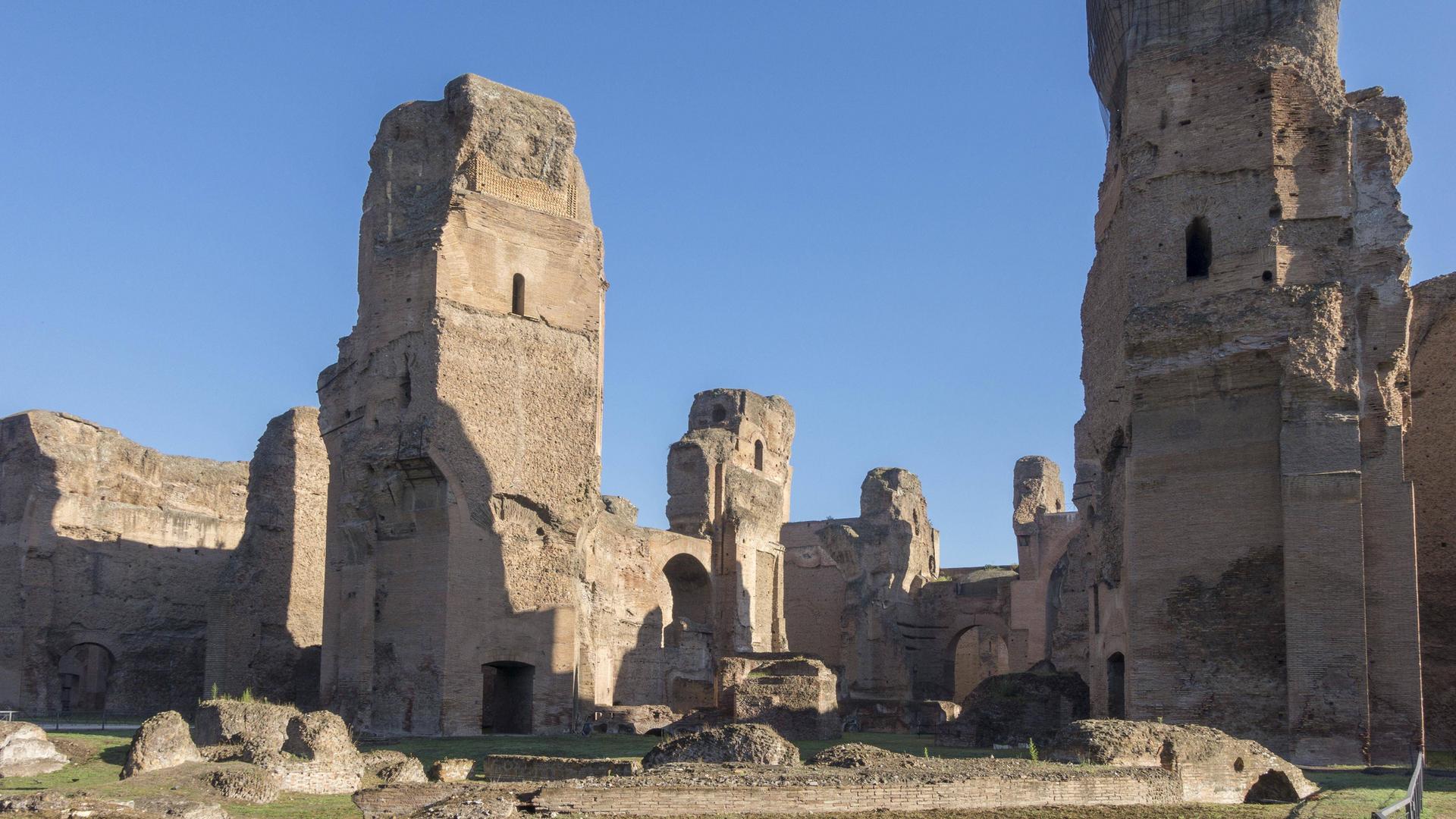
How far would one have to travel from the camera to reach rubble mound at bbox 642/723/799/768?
1019 centimetres

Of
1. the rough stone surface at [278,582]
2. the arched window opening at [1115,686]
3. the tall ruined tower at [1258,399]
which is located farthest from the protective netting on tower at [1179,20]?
the rough stone surface at [278,582]

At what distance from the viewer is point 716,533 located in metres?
27.7

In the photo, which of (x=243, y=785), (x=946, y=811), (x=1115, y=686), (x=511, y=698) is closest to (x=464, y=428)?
(x=511, y=698)

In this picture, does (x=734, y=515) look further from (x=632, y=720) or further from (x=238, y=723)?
(x=238, y=723)

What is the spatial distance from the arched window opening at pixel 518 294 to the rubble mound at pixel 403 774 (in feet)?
31.1

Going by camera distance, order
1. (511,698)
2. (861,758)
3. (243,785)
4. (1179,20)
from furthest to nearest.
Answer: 1. (511,698)
2. (1179,20)
3. (861,758)
4. (243,785)

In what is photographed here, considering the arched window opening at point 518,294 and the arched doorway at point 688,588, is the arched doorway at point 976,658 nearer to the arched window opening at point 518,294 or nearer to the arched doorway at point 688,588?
the arched doorway at point 688,588

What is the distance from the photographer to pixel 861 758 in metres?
10.0

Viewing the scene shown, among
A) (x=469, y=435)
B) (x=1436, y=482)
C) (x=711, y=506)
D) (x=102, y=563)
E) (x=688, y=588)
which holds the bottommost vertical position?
(x=688, y=588)

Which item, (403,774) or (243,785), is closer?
(243,785)

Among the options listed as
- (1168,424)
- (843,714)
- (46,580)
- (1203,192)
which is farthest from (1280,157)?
(46,580)

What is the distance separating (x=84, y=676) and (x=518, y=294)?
12964 millimetres

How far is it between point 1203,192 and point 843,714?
1035cm

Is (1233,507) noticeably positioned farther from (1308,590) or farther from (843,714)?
(843,714)
